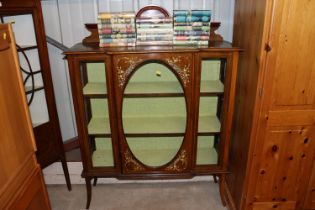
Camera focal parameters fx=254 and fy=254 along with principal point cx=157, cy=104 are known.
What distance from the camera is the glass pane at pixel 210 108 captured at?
203 cm

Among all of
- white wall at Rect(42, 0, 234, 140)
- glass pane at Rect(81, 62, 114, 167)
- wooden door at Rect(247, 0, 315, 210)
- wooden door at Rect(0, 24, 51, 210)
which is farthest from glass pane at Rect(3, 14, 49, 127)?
wooden door at Rect(247, 0, 315, 210)

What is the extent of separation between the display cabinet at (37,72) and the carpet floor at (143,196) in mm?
185

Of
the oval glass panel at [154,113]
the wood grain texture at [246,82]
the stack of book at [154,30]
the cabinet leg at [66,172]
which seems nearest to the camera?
the wood grain texture at [246,82]

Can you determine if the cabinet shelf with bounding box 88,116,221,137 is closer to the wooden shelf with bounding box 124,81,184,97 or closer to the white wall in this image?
the wooden shelf with bounding box 124,81,184,97

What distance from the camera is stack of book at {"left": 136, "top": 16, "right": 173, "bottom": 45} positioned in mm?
A: 1834

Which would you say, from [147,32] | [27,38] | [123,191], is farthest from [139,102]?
[27,38]

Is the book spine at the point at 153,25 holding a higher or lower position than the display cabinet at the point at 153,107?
higher

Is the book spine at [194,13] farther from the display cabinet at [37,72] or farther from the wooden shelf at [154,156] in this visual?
the wooden shelf at [154,156]

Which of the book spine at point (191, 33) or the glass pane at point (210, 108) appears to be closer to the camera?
the book spine at point (191, 33)

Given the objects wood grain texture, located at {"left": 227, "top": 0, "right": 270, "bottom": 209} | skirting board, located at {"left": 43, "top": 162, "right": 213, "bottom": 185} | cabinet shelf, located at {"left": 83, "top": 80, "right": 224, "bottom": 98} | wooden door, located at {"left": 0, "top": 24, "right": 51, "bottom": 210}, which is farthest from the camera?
skirting board, located at {"left": 43, "top": 162, "right": 213, "bottom": 185}

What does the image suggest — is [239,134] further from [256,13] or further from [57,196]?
[57,196]

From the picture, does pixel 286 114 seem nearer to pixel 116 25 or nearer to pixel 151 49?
pixel 151 49

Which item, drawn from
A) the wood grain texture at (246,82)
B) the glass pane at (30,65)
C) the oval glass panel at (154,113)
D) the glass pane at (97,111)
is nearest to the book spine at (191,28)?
the wood grain texture at (246,82)

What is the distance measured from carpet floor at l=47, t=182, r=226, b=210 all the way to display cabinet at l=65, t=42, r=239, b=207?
0.17 metres
